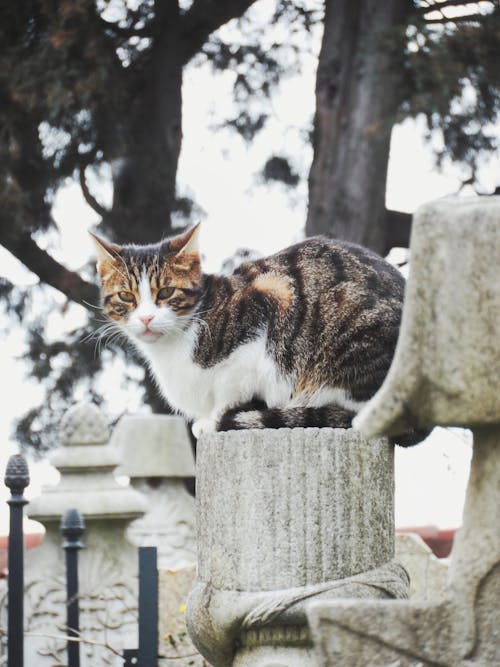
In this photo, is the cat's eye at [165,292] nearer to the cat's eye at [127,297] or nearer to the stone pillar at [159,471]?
the cat's eye at [127,297]

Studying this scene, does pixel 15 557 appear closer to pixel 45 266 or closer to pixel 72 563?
pixel 72 563

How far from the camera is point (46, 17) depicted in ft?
25.0

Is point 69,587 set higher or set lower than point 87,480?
lower

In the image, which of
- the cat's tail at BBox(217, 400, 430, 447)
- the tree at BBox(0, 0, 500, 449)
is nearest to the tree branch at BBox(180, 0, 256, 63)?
the tree at BBox(0, 0, 500, 449)

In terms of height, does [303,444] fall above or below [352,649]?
above

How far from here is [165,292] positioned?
12.1ft

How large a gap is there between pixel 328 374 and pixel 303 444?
59 cm

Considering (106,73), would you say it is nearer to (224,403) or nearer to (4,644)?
(4,644)

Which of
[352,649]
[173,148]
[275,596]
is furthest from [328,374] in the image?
[173,148]

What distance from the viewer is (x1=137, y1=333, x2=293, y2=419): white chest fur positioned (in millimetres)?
3303

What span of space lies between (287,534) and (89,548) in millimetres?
3584

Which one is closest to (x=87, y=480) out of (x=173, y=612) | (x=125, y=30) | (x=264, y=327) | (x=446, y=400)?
(x=173, y=612)

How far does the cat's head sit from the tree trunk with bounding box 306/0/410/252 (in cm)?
348

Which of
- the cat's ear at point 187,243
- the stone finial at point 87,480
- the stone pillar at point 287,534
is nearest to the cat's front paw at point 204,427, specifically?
the stone pillar at point 287,534
